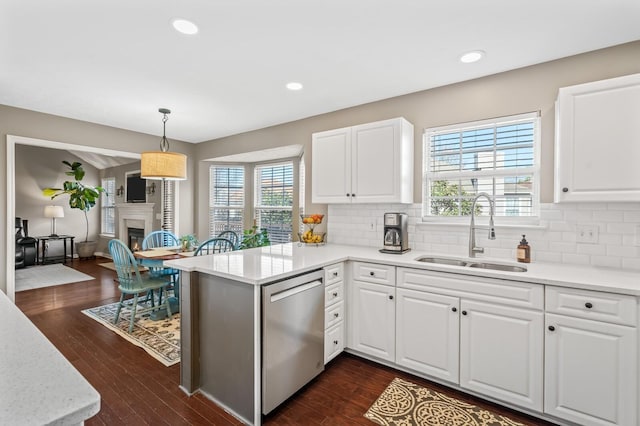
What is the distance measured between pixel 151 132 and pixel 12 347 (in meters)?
4.69

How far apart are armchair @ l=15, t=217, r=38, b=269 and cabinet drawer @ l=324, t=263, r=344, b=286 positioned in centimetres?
711

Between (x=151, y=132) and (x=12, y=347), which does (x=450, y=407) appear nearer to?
(x=12, y=347)

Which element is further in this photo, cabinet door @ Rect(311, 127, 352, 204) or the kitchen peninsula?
cabinet door @ Rect(311, 127, 352, 204)

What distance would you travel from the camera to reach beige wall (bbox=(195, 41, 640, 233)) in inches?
90.0

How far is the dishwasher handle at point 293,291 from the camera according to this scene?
1.94 metres

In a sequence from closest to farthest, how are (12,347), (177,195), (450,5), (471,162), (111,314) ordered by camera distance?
(12,347) < (450,5) < (471,162) < (111,314) < (177,195)

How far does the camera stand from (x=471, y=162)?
288 cm

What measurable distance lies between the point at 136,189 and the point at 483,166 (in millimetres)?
6734

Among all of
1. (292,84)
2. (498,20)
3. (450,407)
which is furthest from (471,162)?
(450,407)

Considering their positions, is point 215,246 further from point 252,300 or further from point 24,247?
point 24,247

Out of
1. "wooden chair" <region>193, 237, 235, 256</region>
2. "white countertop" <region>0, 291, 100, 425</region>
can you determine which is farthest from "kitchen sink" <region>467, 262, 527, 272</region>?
"wooden chair" <region>193, 237, 235, 256</region>

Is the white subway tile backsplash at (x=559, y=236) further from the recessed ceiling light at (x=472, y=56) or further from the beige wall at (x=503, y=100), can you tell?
the recessed ceiling light at (x=472, y=56)

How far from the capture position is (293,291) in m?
2.09

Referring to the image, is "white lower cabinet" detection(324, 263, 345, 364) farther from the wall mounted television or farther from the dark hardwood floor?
the wall mounted television
